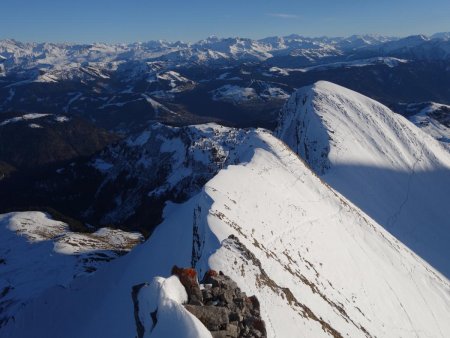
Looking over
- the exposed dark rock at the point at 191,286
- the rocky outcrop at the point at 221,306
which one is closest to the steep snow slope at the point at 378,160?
the rocky outcrop at the point at 221,306

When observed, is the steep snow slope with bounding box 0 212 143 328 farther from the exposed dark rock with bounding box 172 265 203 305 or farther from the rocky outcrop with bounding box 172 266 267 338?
the exposed dark rock with bounding box 172 265 203 305

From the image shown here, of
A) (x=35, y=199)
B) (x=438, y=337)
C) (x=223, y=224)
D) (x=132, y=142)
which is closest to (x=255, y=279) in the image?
(x=223, y=224)

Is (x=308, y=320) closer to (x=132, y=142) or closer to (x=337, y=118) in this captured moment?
(x=337, y=118)

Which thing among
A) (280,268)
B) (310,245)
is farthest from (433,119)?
(280,268)

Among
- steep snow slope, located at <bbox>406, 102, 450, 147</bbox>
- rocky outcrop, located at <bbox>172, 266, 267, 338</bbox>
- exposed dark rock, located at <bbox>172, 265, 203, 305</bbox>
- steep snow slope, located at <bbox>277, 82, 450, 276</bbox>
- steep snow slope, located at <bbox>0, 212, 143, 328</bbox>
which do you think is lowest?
steep snow slope, located at <bbox>406, 102, 450, 147</bbox>

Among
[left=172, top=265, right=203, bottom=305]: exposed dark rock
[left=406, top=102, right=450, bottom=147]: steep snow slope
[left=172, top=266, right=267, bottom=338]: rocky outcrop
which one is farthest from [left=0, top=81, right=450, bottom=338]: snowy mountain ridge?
[left=406, top=102, right=450, bottom=147]: steep snow slope

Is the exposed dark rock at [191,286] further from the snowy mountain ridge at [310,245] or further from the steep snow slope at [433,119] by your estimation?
the steep snow slope at [433,119]
